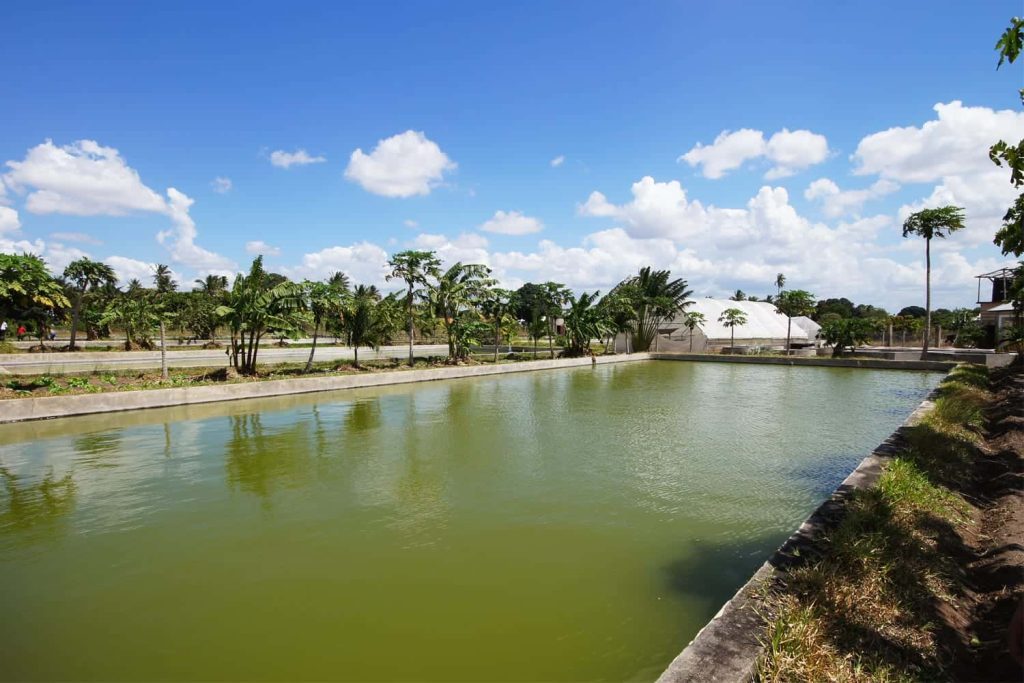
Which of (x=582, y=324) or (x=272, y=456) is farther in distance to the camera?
(x=582, y=324)

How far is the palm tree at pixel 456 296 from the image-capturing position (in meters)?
26.5

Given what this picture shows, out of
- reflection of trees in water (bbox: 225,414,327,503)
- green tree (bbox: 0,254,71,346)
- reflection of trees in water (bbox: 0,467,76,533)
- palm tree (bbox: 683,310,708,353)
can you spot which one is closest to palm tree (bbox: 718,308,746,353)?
palm tree (bbox: 683,310,708,353)

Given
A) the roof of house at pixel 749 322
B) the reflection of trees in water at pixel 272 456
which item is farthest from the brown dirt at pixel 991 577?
the roof of house at pixel 749 322

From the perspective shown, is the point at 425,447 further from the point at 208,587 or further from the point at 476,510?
the point at 208,587

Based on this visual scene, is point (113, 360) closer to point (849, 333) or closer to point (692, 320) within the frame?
point (692, 320)

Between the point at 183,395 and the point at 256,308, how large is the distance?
4.62 metres

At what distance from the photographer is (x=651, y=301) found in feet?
129

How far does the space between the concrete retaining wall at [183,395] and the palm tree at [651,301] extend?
20.4 m

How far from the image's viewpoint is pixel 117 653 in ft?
12.8

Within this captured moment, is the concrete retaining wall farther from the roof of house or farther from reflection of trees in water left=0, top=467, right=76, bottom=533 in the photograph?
the roof of house

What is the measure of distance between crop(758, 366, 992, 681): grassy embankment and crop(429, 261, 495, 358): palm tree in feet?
71.7

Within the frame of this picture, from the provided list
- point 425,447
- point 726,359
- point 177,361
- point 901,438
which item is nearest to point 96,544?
point 425,447

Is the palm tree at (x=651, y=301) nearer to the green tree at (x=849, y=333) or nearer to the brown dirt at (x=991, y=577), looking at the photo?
the green tree at (x=849, y=333)

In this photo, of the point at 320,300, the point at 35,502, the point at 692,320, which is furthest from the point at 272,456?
the point at 692,320
